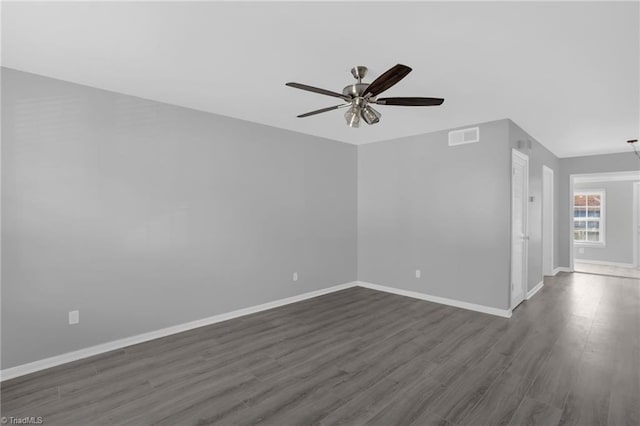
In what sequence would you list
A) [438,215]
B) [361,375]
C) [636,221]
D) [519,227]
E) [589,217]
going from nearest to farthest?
[361,375]
[519,227]
[438,215]
[636,221]
[589,217]

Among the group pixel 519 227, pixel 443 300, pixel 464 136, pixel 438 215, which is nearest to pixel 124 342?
pixel 443 300

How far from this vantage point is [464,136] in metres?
4.57

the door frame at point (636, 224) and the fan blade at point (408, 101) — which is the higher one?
the fan blade at point (408, 101)

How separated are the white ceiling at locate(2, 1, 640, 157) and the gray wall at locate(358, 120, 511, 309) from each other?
3.17 feet

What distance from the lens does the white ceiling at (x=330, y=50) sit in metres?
1.96

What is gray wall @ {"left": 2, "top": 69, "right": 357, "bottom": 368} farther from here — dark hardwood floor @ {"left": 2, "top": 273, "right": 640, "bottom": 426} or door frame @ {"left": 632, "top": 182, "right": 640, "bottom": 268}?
door frame @ {"left": 632, "top": 182, "right": 640, "bottom": 268}

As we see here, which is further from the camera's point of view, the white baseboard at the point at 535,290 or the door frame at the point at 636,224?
the door frame at the point at 636,224

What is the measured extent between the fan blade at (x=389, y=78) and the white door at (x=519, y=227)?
3.10 m

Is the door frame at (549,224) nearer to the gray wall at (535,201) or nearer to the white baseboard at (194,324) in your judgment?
the gray wall at (535,201)

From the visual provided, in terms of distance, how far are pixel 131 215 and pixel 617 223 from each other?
35.0ft

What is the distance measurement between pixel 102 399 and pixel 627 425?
3684 mm

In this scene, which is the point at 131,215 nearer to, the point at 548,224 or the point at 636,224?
the point at 548,224

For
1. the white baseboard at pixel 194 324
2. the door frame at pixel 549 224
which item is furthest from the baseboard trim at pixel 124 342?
the door frame at pixel 549 224

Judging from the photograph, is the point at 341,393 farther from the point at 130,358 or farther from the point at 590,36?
the point at 590,36
